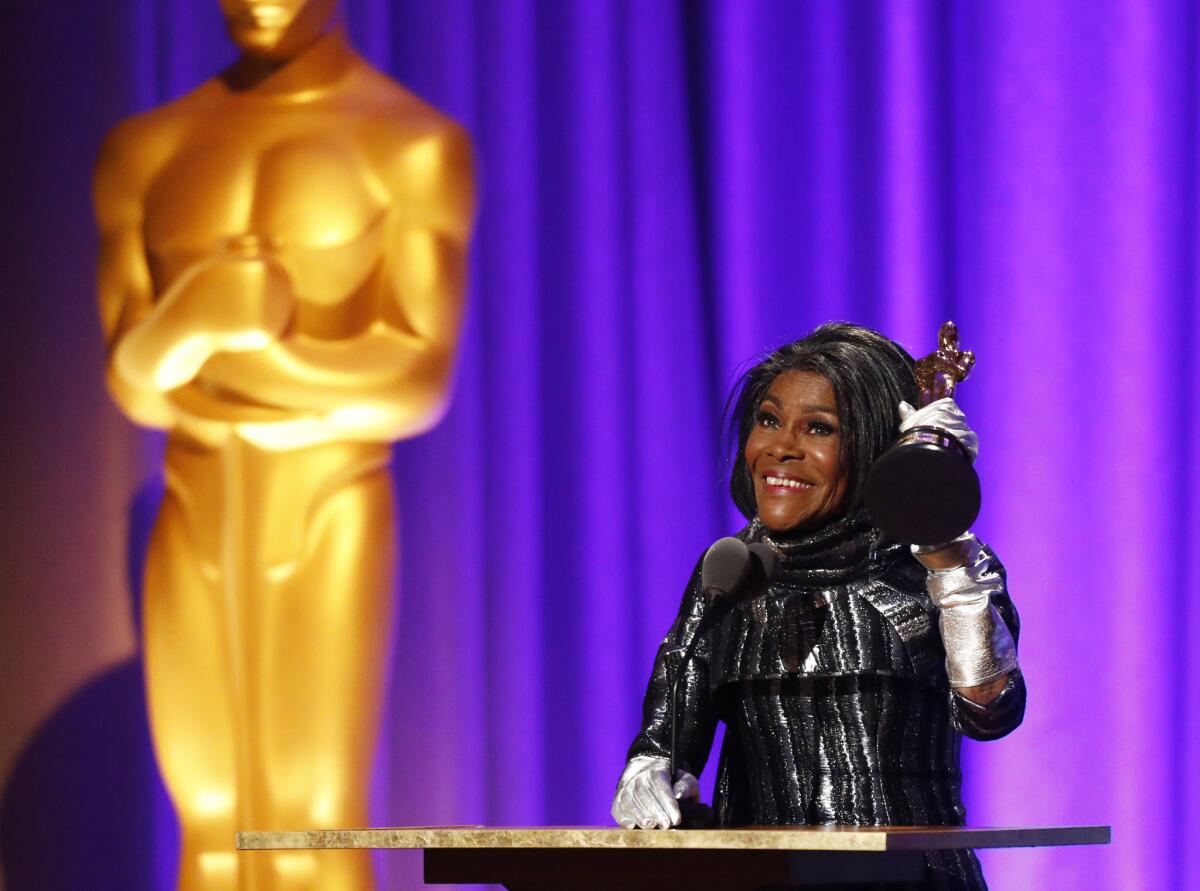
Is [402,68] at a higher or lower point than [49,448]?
higher

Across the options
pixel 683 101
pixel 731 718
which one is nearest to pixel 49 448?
pixel 683 101

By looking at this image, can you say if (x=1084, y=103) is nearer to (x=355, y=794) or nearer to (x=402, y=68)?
(x=402, y=68)

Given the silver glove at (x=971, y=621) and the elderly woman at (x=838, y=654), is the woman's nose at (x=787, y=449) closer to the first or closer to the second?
the elderly woman at (x=838, y=654)

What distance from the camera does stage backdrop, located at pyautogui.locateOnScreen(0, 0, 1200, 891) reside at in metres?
3.08

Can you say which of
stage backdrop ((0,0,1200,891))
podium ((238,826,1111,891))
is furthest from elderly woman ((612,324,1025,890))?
stage backdrop ((0,0,1200,891))

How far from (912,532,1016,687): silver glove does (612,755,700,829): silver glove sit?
1.09 ft

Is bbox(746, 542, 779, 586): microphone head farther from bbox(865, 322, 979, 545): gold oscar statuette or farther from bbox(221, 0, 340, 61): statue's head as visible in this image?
bbox(221, 0, 340, 61): statue's head

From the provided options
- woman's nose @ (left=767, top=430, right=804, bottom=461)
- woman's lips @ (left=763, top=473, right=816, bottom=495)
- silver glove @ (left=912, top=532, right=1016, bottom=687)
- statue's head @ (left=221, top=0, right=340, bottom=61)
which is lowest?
silver glove @ (left=912, top=532, right=1016, bottom=687)

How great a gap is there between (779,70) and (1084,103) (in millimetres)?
614

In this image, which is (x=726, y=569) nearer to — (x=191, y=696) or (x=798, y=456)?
(x=798, y=456)

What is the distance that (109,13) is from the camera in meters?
3.93

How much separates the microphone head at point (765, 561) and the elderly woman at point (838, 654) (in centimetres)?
21

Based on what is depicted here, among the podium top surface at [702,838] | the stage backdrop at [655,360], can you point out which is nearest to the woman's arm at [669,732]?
the podium top surface at [702,838]

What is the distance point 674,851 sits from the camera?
1608 mm
